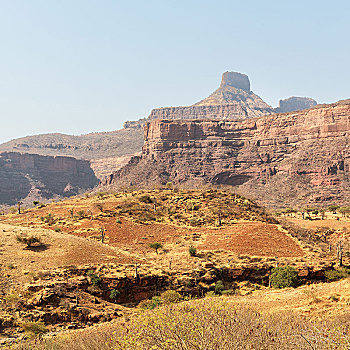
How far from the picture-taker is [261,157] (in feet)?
434

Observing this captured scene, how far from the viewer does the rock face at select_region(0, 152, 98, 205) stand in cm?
15650

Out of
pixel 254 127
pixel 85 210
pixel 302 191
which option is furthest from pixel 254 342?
pixel 254 127

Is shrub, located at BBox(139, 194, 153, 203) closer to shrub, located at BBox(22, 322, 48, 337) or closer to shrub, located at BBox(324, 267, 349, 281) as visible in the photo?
shrub, located at BBox(324, 267, 349, 281)

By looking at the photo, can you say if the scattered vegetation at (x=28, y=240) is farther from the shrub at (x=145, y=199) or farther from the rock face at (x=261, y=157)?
the rock face at (x=261, y=157)

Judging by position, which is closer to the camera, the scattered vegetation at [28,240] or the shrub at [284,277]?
the shrub at [284,277]

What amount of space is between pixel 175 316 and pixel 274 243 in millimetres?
28055

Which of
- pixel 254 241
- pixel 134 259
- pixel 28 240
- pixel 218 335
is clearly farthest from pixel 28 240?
pixel 218 335

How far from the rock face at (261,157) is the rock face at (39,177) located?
4703cm

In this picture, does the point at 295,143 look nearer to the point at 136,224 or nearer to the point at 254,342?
the point at 136,224

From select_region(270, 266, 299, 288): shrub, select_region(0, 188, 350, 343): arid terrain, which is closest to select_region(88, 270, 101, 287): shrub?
select_region(0, 188, 350, 343): arid terrain

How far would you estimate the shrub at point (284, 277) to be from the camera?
25.6 m

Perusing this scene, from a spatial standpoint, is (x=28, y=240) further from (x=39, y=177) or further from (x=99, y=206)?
(x=39, y=177)

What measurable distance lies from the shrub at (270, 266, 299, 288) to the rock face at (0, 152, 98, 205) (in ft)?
467

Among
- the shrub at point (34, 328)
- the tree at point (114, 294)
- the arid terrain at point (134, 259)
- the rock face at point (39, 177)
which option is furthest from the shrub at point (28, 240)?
the rock face at point (39, 177)
